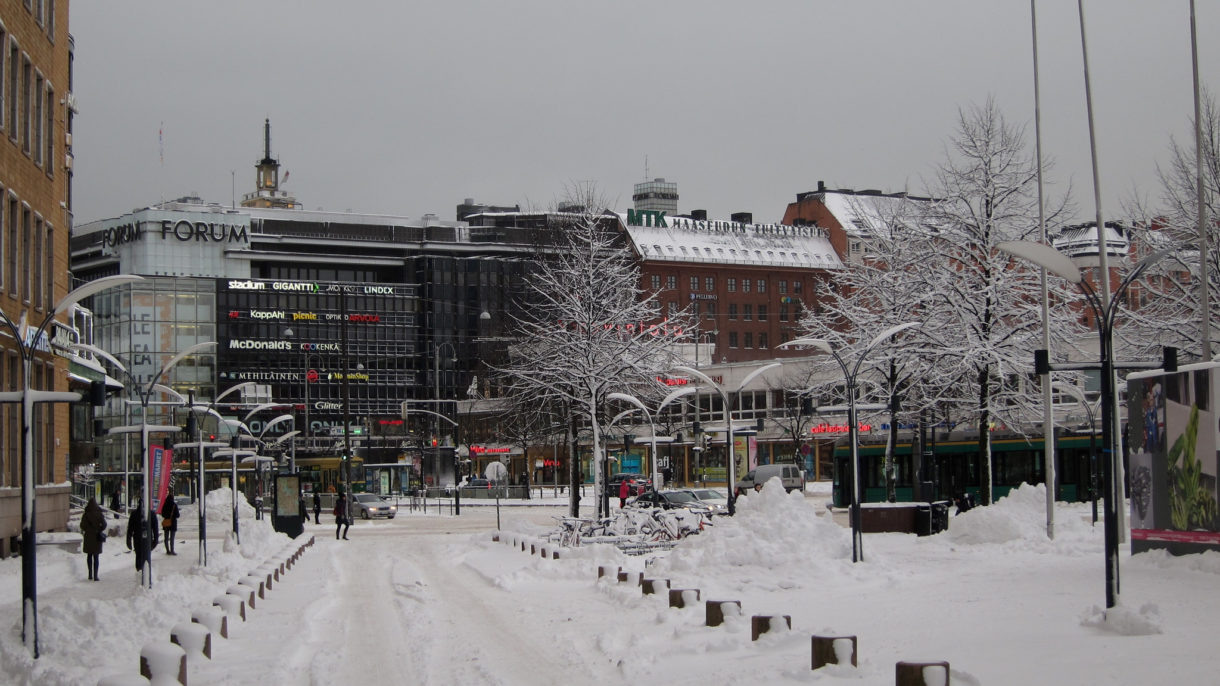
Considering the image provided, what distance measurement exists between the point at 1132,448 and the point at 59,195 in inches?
1151

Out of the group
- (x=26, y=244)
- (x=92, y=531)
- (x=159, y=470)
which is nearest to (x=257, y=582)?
(x=92, y=531)

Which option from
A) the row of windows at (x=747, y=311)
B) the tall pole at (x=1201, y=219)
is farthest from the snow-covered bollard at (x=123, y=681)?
the row of windows at (x=747, y=311)

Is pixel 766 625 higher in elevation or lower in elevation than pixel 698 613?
higher

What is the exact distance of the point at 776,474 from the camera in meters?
69.9

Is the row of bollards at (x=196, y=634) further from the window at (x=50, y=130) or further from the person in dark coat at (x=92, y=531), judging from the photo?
the window at (x=50, y=130)

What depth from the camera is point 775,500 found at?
25969 millimetres

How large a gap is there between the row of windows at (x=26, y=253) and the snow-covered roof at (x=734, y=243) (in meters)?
87.5

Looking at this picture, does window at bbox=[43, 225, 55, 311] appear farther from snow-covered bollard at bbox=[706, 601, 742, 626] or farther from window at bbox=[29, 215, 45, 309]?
snow-covered bollard at bbox=[706, 601, 742, 626]

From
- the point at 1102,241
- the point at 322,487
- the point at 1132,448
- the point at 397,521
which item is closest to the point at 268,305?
Answer: the point at 322,487

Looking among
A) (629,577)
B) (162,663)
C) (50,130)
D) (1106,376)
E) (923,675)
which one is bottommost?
(629,577)

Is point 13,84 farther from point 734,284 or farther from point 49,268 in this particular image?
point 734,284

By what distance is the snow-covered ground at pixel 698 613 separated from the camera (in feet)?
45.2

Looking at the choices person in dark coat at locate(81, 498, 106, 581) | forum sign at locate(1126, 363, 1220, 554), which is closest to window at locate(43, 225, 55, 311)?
person in dark coat at locate(81, 498, 106, 581)

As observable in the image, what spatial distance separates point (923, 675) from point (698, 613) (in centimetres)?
761
